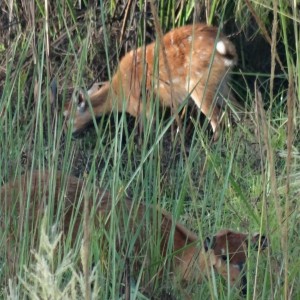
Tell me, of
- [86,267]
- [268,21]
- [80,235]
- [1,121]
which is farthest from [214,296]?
[268,21]

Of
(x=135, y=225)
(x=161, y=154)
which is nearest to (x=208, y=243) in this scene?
(x=135, y=225)

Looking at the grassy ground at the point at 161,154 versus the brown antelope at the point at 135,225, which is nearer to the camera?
the grassy ground at the point at 161,154

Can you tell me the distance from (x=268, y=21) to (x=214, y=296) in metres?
4.76

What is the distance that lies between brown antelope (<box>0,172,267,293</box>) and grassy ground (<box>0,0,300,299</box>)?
0.05 metres

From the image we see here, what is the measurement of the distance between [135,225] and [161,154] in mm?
370

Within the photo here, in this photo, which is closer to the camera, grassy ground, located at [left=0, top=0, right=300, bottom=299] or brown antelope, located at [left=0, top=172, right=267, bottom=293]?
grassy ground, located at [left=0, top=0, right=300, bottom=299]

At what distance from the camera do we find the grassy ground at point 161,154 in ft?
7.65

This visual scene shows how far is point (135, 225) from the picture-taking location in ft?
9.82

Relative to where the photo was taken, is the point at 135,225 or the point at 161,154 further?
the point at 161,154

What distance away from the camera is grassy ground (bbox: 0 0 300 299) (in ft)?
7.65

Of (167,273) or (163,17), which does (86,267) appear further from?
(163,17)

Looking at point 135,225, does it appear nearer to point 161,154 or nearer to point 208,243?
point 208,243

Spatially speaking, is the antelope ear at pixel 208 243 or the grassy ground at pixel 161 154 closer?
the grassy ground at pixel 161 154

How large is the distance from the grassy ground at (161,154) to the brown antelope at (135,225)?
0.15 feet
